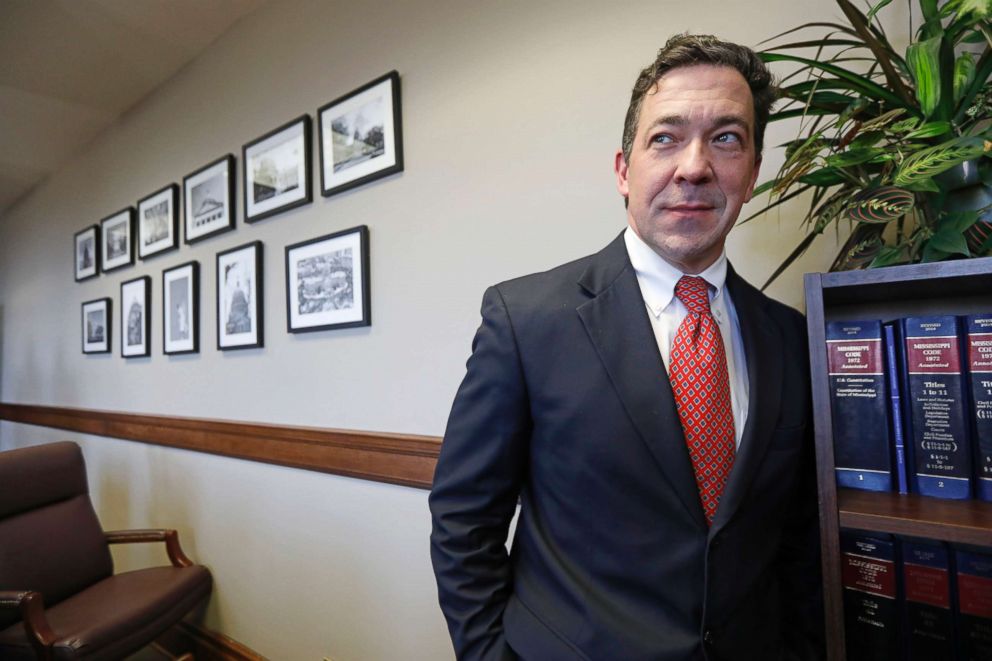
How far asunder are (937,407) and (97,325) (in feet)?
13.6

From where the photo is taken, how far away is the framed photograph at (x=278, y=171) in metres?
1.96

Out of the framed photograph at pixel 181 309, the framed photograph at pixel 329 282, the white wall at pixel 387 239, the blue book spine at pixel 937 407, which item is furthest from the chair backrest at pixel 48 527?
the blue book spine at pixel 937 407

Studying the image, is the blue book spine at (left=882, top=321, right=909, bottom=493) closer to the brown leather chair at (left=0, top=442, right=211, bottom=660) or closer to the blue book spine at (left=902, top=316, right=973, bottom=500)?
the blue book spine at (left=902, top=316, right=973, bottom=500)

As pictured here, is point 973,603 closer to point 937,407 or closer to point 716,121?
point 937,407

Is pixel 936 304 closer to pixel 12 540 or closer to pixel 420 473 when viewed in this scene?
pixel 420 473

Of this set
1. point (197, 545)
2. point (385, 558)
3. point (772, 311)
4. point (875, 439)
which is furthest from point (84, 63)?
point (875, 439)

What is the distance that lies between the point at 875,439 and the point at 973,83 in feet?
1.68

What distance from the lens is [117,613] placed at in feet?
5.98

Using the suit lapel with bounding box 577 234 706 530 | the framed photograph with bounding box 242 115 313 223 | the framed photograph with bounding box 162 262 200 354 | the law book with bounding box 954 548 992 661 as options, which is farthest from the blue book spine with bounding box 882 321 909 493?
the framed photograph with bounding box 162 262 200 354

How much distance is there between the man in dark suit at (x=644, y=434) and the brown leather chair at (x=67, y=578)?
1685 millimetres

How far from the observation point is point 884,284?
2.40ft

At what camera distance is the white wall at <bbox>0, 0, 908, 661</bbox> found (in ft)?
4.24

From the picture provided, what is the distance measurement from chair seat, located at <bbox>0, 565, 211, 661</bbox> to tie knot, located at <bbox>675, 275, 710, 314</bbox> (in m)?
2.12

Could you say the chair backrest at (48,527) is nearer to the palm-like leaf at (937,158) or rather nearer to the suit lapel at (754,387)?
the suit lapel at (754,387)
